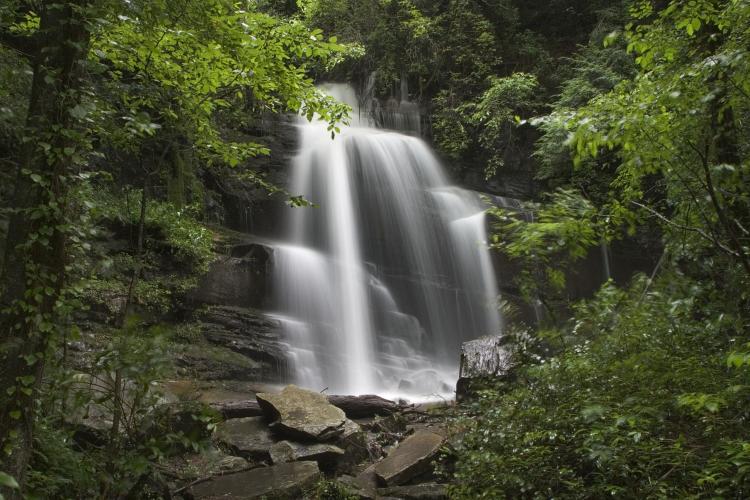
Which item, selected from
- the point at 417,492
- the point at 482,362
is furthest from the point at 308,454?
the point at 482,362

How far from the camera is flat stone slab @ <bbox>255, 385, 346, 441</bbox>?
21.8ft

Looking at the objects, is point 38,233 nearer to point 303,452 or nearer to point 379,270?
point 303,452

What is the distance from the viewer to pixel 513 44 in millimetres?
20422

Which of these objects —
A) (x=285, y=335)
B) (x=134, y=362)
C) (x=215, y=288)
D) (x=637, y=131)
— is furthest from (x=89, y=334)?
(x=637, y=131)

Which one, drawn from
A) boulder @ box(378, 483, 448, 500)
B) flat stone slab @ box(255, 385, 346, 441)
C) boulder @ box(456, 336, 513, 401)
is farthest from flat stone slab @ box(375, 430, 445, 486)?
boulder @ box(456, 336, 513, 401)

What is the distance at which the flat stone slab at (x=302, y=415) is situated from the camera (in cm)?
664

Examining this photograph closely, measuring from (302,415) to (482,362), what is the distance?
3.21 m

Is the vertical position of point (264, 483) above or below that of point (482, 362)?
below

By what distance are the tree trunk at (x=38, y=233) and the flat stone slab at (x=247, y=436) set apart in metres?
3.59

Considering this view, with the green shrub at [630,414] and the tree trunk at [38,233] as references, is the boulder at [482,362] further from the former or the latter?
the tree trunk at [38,233]

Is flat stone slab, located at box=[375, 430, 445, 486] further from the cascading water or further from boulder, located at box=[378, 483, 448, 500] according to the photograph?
the cascading water

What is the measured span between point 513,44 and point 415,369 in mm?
13704

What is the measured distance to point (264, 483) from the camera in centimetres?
553

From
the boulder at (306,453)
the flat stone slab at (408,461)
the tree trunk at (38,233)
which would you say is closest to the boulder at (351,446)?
the boulder at (306,453)
